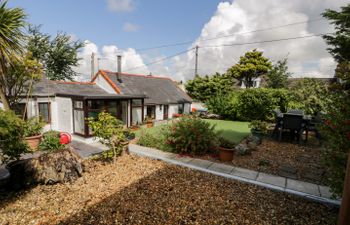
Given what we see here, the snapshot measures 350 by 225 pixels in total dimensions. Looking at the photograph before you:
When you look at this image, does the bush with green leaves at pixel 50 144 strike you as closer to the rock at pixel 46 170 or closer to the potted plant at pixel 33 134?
the potted plant at pixel 33 134

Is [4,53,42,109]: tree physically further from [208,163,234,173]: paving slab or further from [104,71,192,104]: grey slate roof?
[208,163,234,173]: paving slab

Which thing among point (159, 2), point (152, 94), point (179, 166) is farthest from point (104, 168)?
point (152, 94)

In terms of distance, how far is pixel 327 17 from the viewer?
1183cm

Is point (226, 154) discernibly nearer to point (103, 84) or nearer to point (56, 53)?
point (103, 84)

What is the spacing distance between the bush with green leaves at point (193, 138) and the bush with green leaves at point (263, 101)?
32.0 feet

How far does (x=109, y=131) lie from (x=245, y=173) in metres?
4.46

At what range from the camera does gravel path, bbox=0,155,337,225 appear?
Result: 3408 millimetres

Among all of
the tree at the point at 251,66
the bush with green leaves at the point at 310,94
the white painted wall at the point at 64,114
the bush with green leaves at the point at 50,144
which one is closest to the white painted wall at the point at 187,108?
the bush with green leaves at the point at 310,94

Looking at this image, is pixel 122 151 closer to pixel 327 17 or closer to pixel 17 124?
pixel 17 124

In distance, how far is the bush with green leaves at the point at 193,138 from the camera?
22.6 ft

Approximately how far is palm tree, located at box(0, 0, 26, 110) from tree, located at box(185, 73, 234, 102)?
1783 centimetres

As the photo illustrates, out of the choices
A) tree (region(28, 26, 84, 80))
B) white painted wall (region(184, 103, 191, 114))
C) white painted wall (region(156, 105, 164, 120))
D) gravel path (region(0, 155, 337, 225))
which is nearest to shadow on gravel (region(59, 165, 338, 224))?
gravel path (region(0, 155, 337, 225))

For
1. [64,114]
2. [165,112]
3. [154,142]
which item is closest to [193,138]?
[154,142]

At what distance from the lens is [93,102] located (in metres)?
10.1
